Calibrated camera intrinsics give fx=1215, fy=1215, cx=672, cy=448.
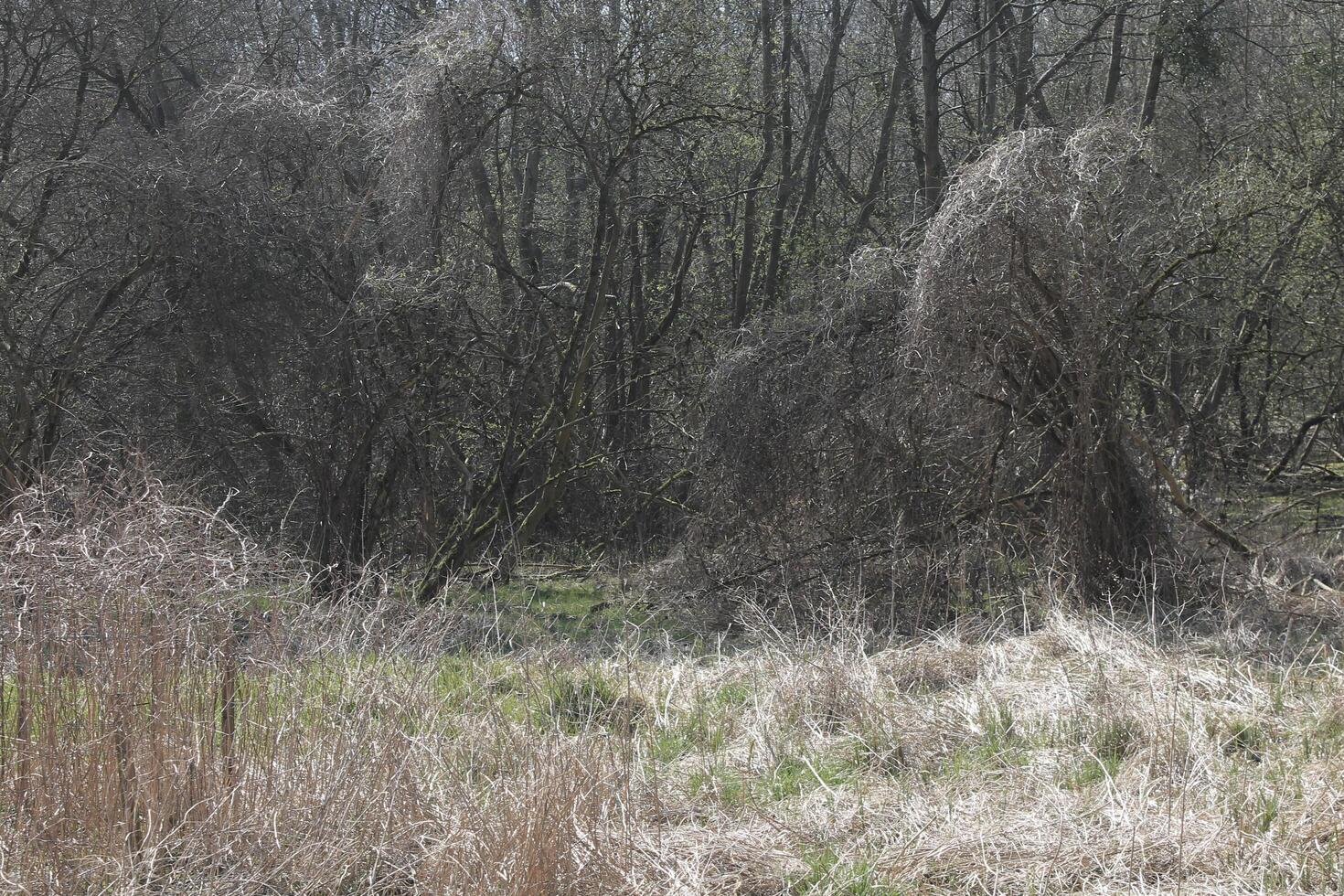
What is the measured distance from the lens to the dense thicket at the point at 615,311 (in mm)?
6574

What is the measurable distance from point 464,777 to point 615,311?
752cm

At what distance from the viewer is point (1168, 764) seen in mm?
3750

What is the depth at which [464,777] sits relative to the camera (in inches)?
148

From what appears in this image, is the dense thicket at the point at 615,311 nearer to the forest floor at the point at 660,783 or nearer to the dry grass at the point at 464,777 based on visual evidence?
the forest floor at the point at 660,783

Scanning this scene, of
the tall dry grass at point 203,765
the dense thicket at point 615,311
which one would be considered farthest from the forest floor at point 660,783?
the dense thicket at point 615,311

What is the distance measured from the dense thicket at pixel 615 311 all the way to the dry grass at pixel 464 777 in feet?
8.36

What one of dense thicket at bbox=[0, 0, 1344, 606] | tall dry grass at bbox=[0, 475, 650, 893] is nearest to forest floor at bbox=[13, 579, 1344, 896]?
tall dry grass at bbox=[0, 475, 650, 893]

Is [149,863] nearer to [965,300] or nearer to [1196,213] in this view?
[965,300]

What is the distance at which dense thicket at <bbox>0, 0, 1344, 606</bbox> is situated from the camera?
6.57 m

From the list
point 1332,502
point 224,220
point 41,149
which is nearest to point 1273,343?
point 1332,502

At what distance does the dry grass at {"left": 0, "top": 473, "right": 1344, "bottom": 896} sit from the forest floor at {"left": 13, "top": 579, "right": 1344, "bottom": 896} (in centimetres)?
1

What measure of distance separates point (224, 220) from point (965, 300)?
485cm

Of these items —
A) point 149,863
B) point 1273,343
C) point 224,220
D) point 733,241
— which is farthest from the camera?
point 733,241

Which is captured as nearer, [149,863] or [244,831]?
[149,863]
